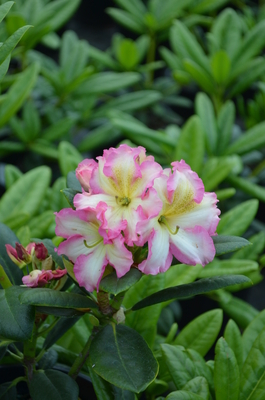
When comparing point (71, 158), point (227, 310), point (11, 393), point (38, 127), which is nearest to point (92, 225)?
point (11, 393)

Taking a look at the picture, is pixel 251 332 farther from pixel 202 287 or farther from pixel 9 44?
pixel 9 44

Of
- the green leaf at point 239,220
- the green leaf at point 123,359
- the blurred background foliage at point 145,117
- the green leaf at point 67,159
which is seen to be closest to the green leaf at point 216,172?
the blurred background foliage at point 145,117

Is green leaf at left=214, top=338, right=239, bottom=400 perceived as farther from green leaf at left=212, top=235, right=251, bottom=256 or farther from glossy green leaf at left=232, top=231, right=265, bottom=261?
glossy green leaf at left=232, top=231, right=265, bottom=261

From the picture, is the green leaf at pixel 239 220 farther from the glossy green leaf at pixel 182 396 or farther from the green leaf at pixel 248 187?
the glossy green leaf at pixel 182 396

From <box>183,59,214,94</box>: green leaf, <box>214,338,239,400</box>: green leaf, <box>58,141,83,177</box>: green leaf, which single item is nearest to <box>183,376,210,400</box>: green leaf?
<box>214,338,239,400</box>: green leaf

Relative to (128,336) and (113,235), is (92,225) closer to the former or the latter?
(113,235)

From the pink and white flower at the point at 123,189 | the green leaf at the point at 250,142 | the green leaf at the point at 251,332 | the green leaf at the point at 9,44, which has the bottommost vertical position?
the green leaf at the point at 250,142

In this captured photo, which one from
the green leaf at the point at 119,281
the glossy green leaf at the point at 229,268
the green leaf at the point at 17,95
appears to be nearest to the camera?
the green leaf at the point at 119,281
